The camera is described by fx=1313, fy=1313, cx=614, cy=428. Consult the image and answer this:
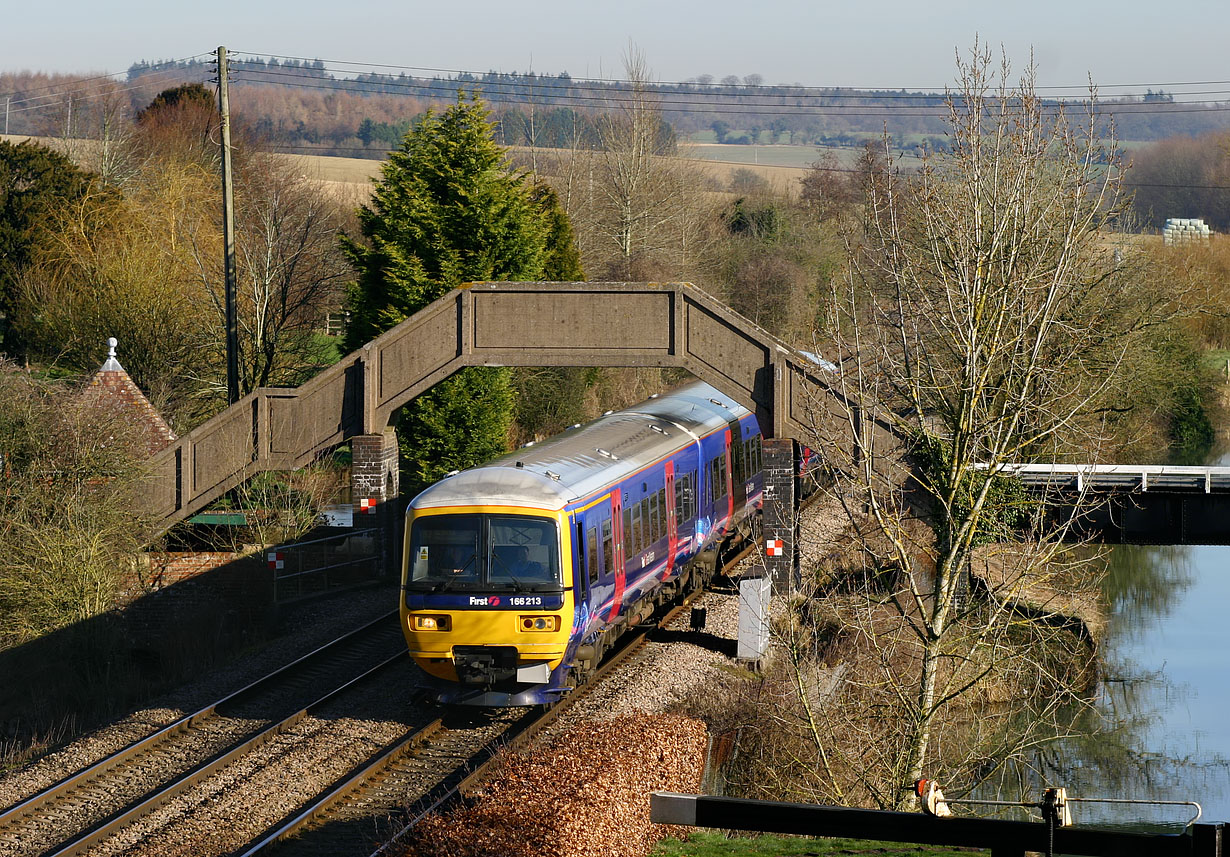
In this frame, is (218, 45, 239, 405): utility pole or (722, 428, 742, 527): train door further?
(218, 45, 239, 405): utility pole

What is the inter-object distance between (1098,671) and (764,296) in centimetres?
2564

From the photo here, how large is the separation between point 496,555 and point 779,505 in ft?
28.2

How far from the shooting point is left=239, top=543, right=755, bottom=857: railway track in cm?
1102

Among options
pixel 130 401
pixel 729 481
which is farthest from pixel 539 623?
pixel 130 401

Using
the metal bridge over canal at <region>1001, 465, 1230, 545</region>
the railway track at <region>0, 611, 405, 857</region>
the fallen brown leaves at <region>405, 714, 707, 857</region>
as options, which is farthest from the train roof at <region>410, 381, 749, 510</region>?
the metal bridge over canal at <region>1001, 465, 1230, 545</region>

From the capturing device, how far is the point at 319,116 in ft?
474

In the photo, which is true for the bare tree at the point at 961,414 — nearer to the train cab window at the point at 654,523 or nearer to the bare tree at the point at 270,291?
the train cab window at the point at 654,523

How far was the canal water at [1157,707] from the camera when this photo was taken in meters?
19.4

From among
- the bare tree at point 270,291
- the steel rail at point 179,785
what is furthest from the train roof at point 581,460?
the bare tree at point 270,291

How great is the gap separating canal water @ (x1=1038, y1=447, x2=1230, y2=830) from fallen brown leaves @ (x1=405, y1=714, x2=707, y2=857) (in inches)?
261

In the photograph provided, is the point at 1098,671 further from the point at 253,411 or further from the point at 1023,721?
the point at 253,411

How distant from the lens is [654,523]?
701 inches

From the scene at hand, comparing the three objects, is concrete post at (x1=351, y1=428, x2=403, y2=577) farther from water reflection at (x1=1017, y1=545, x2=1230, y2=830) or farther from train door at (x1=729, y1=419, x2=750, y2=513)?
water reflection at (x1=1017, y1=545, x2=1230, y2=830)

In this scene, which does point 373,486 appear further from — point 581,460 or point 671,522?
point 581,460
